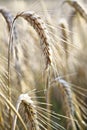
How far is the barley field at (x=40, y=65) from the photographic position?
153 centimetres

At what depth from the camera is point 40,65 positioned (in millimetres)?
1692

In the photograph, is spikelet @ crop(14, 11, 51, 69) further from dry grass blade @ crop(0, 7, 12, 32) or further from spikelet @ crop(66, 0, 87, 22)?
spikelet @ crop(66, 0, 87, 22)

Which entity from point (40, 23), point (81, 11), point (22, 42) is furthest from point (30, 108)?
point (81, 11)

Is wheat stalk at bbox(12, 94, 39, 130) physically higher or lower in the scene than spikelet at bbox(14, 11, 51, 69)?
lower

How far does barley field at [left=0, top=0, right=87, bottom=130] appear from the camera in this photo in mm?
1530

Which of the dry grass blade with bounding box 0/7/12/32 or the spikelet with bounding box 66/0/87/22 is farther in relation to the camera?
the spikelet with bounding box 66/0/87/22

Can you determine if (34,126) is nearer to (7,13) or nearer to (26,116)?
(26,116)

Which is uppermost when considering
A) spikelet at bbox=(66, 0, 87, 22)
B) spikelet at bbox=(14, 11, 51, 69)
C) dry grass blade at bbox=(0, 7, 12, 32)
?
spikelet at bbox=(66, 0, 87, 22)

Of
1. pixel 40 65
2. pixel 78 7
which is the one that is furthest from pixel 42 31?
pixel 78 7

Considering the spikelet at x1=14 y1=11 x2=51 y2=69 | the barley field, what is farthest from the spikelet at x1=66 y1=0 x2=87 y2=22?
the spikelet at x1=14 y1=11 x2=51 y2=69

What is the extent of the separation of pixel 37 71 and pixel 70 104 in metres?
1.53

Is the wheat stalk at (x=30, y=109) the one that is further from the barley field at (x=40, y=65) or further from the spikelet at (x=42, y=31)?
the spikelet at (x=42, y=31)

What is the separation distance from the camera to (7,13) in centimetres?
172

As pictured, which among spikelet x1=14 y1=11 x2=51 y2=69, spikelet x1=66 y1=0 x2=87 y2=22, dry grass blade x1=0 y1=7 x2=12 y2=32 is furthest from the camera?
spikelet x1=66 y1=0 x2=87 y2=22
